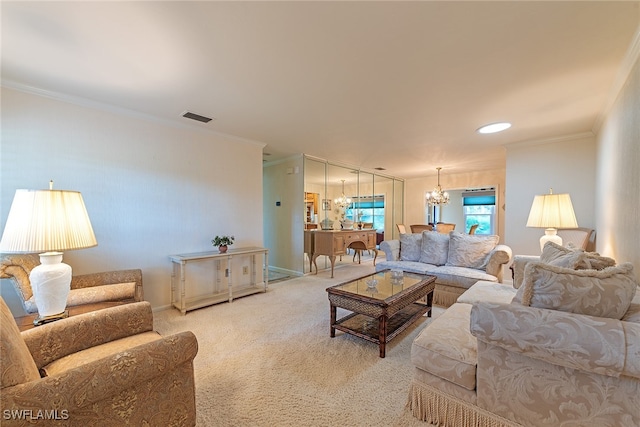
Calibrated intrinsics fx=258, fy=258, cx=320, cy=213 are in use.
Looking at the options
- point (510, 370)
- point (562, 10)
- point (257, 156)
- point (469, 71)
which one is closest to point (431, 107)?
point (469, 71)

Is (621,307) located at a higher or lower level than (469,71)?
lower

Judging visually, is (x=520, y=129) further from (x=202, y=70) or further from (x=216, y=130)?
(x=216, y=130)

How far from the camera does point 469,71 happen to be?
2021 mm

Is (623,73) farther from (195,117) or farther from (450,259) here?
(195,117)

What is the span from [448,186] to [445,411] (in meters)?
6.82

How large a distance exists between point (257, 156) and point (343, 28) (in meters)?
2.88

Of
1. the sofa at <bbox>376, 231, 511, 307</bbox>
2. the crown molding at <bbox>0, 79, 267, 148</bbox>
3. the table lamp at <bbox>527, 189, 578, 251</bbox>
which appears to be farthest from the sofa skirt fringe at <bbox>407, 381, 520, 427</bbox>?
the crown molding at <bbox>0, 79, 267, 148</bbox>

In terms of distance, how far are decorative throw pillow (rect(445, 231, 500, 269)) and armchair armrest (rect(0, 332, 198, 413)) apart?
3509 millimetres

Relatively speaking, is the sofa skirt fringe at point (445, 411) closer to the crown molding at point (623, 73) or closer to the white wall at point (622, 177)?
the white wall at point (622, 177)

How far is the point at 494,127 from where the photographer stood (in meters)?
3.30

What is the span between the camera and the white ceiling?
1.45 meters

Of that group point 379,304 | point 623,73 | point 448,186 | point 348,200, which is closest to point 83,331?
point 379,304

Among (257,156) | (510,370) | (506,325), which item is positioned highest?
(257,156)

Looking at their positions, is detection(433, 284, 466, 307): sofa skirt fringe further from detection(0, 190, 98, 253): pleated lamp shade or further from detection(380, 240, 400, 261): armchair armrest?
detection(0, 190, 98, 253): pleated lamp shade
